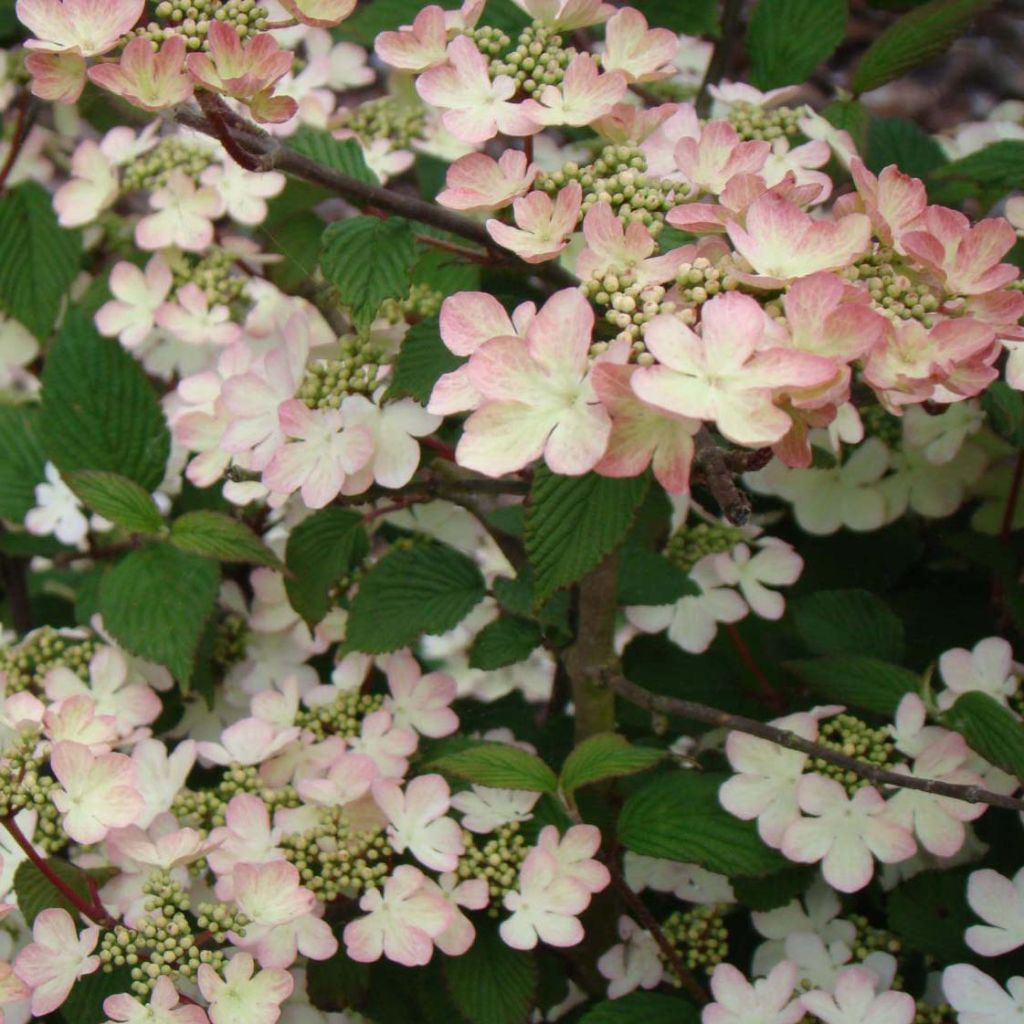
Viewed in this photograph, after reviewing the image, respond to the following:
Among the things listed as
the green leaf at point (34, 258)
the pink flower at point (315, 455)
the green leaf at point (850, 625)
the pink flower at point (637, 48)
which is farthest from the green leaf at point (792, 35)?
the green leaf at point (34, 258)

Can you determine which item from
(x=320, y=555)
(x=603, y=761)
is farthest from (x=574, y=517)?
(x=320, y=555)

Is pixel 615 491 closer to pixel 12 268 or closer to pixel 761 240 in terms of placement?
pixel 761 240

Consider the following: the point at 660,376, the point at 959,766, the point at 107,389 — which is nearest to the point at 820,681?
the point at 959,766

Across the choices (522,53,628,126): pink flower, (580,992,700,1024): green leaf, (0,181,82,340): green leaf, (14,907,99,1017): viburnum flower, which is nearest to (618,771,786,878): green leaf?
(580,992,700,1024): green leaf

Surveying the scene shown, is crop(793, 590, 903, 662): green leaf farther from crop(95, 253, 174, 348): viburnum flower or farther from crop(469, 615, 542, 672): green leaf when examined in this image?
crop(95, 253, 174, 348): viburnum flower

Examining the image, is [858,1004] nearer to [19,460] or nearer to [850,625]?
[850,625]

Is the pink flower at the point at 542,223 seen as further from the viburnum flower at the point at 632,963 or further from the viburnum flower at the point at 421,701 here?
the viburnum flower at the point at 632,963
